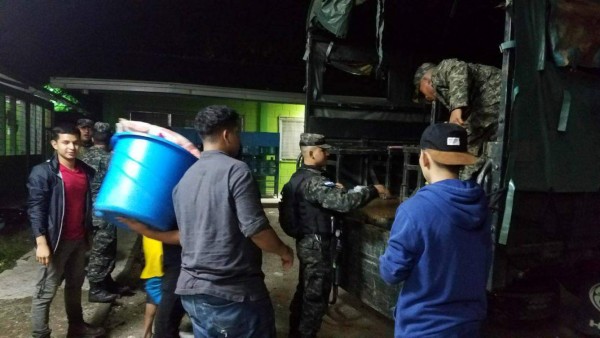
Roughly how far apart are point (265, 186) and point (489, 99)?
7.47 metres

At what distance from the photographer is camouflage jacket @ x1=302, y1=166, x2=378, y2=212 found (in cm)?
287

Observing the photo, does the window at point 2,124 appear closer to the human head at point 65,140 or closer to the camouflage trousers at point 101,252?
the camouflage trousers at point 101,252

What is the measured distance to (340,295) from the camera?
4.55 m

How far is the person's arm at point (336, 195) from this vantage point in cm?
287

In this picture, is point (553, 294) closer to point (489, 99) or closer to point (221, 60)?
point (489, 99)

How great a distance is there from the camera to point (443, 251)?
1.62 m

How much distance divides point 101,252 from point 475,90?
3958 millimetres

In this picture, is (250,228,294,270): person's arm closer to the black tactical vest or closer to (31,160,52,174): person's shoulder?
the black tactical vest

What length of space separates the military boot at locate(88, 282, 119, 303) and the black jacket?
123 cm

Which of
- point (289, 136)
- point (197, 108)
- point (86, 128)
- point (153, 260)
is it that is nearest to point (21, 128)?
point (197, 108)

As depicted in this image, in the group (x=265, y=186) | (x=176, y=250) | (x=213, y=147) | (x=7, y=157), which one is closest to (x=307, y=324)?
(x=176, y=250)

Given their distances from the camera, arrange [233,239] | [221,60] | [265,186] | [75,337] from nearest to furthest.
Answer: [233,239]
[75,337]
[221,60]
[265,186]

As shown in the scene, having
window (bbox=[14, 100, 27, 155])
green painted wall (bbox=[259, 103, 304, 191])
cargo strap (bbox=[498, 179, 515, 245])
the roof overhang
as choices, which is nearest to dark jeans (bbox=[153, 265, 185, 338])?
cargo strap (bbox=[498, 179, 515, 245])

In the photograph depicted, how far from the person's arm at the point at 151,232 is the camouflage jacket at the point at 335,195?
110 centimetres
